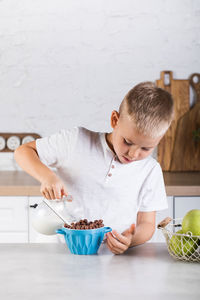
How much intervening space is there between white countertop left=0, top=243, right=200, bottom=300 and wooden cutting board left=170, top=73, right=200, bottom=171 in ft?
5.06

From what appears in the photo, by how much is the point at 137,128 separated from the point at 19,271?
479mm

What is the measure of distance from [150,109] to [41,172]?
364mm

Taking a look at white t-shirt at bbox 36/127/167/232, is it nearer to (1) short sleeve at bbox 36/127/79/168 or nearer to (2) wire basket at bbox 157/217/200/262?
(1) short sleeve at bbox 36/127/79/168

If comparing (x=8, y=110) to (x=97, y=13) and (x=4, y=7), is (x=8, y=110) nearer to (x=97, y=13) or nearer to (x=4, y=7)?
(x=4, y=7)

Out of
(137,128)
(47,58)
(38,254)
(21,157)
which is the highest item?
(47,58)

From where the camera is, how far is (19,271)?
95cm

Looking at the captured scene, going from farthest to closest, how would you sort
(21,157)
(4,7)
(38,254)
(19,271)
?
(4,7)
(21,157)
(38,254)
(19,271)

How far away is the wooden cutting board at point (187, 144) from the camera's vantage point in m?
2.65

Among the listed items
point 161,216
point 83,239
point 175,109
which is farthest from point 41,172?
point 175,109

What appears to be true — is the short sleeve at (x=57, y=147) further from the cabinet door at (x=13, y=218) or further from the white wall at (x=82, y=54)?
the white wall at (x=82, y=54)

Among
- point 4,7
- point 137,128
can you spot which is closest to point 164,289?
point 137,128

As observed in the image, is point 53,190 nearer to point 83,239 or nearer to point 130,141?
point 83,239

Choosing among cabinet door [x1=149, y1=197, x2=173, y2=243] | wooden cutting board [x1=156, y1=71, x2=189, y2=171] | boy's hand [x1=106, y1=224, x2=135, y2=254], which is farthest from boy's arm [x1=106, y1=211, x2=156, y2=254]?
wooden cutting board [x1=156, y1=71, x2=189, y2=171]

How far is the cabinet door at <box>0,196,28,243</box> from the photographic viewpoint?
2080 millimetres
